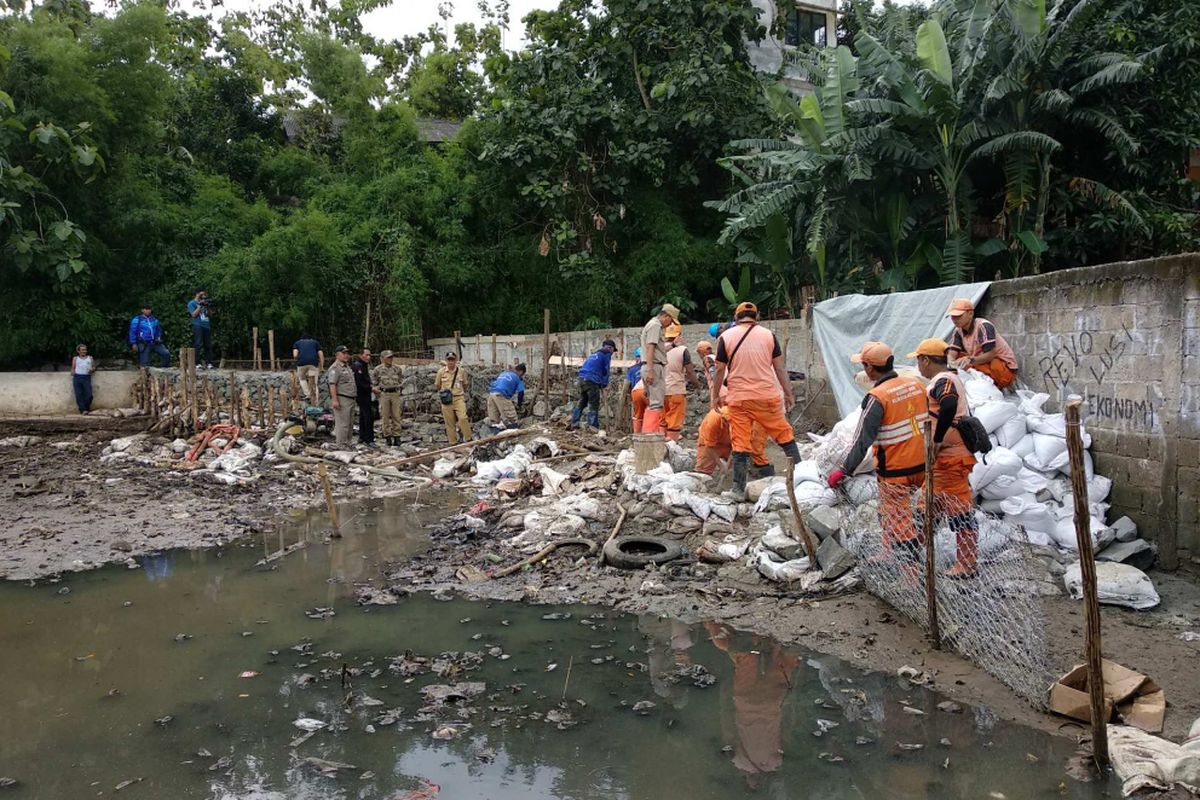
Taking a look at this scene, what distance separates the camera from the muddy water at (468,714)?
3.54m

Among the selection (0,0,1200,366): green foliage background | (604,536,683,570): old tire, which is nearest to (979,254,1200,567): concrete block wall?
(604,536,683,570): old tire

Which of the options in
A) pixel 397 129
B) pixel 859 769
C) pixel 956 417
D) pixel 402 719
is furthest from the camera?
pixel 397 129

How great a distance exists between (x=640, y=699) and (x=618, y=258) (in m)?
16.3

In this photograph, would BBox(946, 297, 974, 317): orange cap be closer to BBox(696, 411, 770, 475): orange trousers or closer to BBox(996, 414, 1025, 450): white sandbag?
BBox(996, 414, 1025, 450): white sandbag

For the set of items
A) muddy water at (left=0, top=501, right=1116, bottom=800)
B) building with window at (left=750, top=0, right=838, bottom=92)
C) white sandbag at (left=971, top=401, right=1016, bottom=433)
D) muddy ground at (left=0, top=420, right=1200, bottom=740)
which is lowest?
muddy water at (left=0, top=501, right=1116, bottom=800)

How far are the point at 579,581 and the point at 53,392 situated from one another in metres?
15.4

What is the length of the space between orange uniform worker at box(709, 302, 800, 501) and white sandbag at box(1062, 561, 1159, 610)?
2.39 meters

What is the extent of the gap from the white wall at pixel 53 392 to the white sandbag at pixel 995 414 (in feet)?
54.3

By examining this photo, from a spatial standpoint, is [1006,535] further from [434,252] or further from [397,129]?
[397,129]

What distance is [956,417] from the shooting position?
4.85 metres

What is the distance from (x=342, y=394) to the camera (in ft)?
43.4

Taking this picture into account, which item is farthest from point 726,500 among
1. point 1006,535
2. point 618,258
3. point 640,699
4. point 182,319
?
point 182,319

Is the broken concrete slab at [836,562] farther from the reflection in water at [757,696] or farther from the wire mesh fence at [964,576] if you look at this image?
the reflection in water at [757,696]

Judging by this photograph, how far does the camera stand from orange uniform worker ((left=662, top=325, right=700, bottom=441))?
9.50 meters
